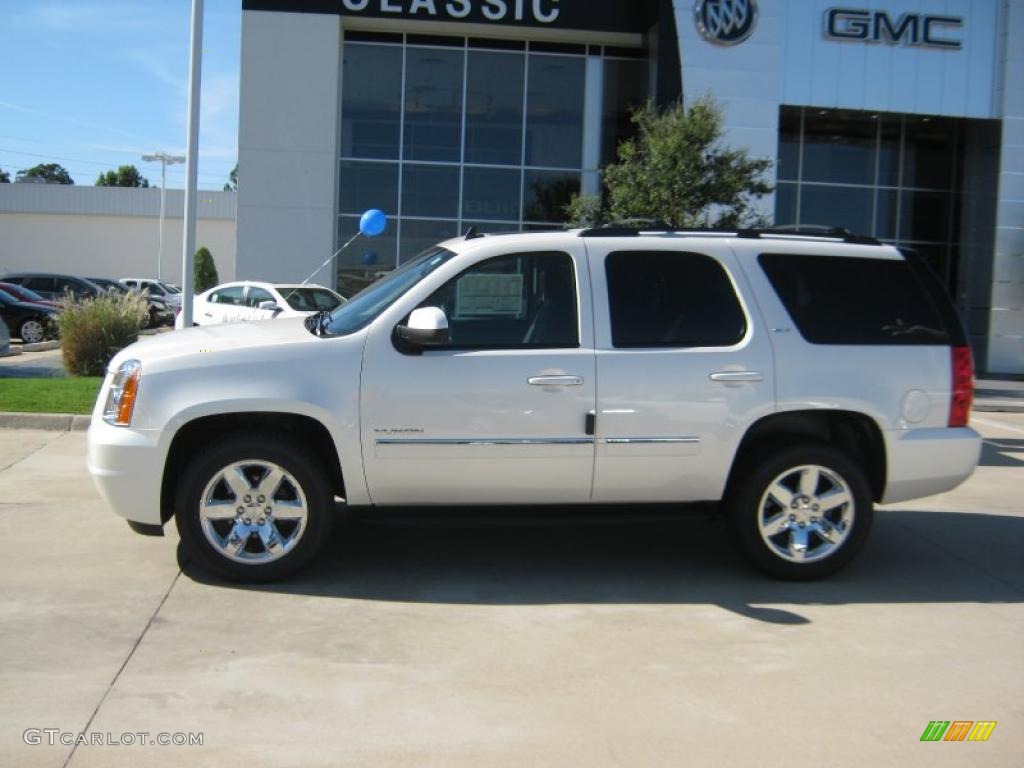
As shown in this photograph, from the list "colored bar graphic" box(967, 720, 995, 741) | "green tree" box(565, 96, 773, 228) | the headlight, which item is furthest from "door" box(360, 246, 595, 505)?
"green tree" box(565, 96, 773, 228)

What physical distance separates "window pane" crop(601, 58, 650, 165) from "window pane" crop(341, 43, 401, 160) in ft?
15.2

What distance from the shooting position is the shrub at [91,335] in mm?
13742

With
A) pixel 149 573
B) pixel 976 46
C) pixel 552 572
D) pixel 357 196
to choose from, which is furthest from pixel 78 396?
pixel 976 46

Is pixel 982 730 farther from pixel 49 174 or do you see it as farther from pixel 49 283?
pixel 49 174

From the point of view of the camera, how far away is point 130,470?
5301mm

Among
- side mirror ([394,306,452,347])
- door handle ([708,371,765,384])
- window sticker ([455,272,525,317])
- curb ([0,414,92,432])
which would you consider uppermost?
window sticker ([455,272,525,317])

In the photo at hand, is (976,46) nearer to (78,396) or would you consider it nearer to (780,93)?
(780,93)

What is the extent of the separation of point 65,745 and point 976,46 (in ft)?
73.0

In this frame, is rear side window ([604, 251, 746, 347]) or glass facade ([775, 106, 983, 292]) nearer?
rear side window ([604, 251, 746, 347])

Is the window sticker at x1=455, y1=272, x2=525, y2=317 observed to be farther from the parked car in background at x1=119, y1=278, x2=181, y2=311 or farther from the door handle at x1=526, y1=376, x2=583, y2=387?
the parked car in background at x1=119, y1=278, x2=181, y2=311

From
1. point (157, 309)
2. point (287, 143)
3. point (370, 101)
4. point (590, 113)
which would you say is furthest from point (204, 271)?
point (590, 113)

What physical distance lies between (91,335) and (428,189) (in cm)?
990

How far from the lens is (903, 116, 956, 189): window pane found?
23.2m

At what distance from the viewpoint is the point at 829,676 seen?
14.7ft
